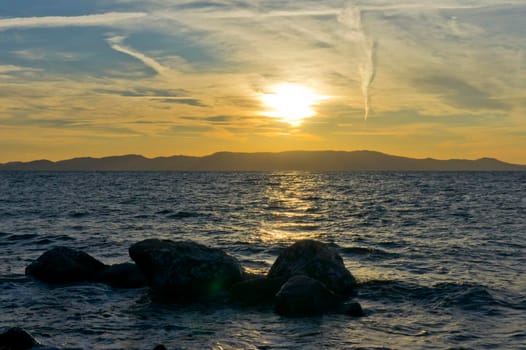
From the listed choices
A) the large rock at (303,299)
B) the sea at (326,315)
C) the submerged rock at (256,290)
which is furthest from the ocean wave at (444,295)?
→ the submerged rock at (256,290)

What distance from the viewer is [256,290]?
1614 cm

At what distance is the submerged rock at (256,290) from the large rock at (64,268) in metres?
5.87

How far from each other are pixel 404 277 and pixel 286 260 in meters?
4.47

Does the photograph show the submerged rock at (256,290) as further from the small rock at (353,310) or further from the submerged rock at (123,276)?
the submerged rock at (123,276)

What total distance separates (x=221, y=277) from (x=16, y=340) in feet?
23.6

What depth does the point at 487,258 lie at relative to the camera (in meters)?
22.8

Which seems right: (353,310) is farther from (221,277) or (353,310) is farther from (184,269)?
(184,269)

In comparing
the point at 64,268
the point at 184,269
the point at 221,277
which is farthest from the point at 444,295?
the point at 64,268

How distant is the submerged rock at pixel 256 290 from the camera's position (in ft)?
51.9

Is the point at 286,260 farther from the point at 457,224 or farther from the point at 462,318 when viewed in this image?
the point at 457,224

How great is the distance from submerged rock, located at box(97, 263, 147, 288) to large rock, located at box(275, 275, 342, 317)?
579 centimetres

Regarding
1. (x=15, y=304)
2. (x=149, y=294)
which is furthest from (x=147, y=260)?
(x=15, y=304)

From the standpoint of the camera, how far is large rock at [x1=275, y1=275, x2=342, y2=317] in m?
14.3

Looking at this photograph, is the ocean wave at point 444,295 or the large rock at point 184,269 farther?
the large rock at point 184,269
